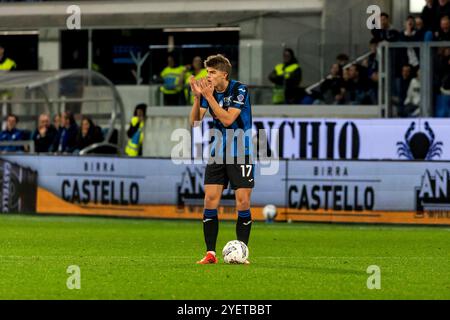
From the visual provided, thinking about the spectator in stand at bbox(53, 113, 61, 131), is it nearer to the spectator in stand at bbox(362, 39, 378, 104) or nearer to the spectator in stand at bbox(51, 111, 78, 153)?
the spectator in stand at bbox(51, 111, 78, 153)

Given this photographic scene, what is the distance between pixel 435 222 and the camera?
22.9 m

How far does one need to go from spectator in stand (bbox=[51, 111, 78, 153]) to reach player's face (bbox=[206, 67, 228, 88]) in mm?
14266

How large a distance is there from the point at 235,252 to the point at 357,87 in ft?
46.9

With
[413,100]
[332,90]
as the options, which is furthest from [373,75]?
[413,100]

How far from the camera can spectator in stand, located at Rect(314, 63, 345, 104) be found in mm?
27625

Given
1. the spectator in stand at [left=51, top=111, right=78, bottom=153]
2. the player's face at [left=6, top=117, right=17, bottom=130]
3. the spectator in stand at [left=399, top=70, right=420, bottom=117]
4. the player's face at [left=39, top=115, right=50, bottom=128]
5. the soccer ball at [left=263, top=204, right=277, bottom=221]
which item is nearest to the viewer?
the soccer ball at [left=263, top=204, right=277, bottom=221]

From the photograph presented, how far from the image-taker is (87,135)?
91.1 ft

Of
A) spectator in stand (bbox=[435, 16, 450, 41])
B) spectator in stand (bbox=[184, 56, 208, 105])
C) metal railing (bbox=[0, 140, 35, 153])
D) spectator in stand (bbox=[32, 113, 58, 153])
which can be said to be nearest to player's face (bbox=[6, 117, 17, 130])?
metal railing (bbox=[0, 140, 35, 153])

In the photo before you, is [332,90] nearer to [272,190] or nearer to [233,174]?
[272,190]

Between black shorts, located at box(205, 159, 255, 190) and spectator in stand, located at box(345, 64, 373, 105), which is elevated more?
spectator in stand, located at box(345, 64, 373, 105)
